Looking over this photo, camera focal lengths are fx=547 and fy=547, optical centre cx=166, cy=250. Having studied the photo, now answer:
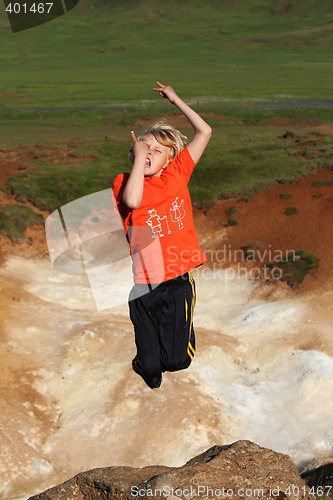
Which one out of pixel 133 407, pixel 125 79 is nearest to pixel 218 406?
pixel 133 407

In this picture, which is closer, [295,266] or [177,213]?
[177,213]

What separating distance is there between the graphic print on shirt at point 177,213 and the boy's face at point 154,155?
473mm

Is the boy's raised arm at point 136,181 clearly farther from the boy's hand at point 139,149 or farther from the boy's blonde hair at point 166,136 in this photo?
the boy's blonde hair at point 166,136

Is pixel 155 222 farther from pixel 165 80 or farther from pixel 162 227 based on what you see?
pixel 165 80

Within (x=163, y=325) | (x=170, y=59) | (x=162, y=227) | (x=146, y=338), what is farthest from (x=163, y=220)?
(x=170, y=59)

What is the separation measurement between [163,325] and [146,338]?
0.94 feet

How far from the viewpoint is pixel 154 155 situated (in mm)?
6738

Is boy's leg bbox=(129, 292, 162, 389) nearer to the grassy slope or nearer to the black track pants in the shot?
the black track pants

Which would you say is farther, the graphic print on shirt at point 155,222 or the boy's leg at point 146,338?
the boy's leg at point 146,338

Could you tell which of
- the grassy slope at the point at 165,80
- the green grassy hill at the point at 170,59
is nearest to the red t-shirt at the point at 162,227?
the grassy slope at the point at 165,80

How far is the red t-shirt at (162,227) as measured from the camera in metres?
6.66

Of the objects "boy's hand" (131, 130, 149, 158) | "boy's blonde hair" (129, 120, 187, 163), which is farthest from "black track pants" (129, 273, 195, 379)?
"boy's hand" (131, 130, 149, 158)

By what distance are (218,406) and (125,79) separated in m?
91.5

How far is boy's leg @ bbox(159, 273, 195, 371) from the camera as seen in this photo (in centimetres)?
725
